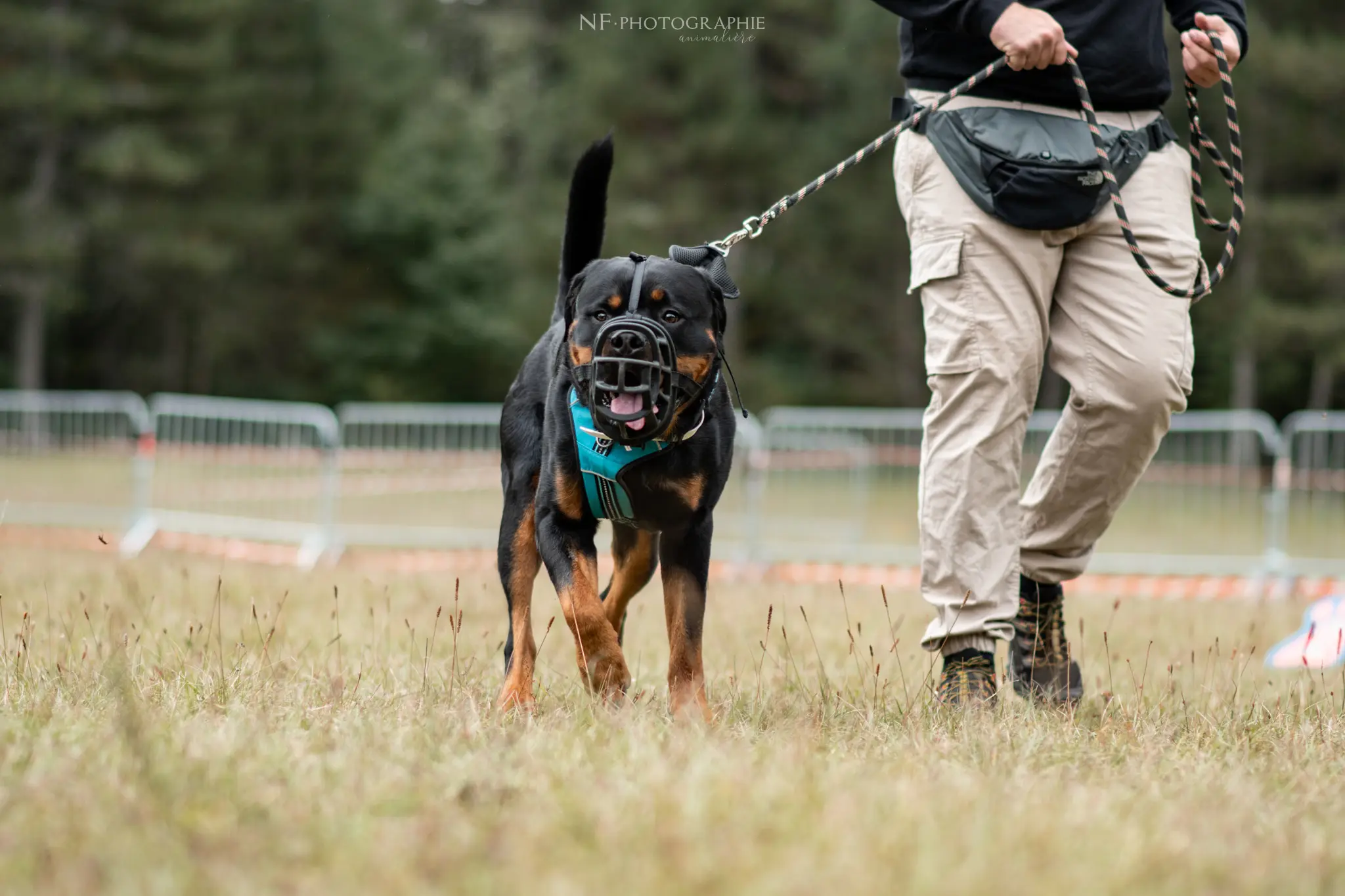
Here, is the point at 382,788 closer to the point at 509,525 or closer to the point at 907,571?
the point at 509,525

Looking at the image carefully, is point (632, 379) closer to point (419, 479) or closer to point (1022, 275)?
point (1022, 275)

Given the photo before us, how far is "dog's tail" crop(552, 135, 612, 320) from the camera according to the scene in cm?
346

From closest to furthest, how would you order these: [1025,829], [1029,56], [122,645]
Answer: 1. [1025,829]
2. [122,645]
3. [1029,56]

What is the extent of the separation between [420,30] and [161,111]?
1102 centimetres

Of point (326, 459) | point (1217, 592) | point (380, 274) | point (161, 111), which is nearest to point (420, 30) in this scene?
point (380, 274)

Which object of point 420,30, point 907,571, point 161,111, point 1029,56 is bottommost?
point 907,571

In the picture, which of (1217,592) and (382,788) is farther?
(1217,592)

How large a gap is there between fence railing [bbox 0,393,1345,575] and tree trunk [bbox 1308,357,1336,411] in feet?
37.3

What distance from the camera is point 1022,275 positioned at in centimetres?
328

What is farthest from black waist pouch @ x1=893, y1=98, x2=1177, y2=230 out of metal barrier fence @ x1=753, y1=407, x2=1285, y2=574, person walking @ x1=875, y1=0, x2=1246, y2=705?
metal barrier fence @ x1=753, y1=407, x2=1285, y2=574

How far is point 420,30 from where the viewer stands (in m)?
33.6

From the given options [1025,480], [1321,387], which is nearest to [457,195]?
[1321,387]

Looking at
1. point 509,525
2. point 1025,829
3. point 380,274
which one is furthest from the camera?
point 380,274

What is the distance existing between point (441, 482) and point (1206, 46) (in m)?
7.79
